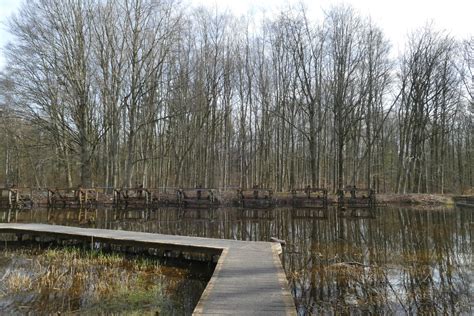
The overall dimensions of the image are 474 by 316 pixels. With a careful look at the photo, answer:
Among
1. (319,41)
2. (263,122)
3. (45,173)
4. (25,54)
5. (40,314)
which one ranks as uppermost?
(319,41)

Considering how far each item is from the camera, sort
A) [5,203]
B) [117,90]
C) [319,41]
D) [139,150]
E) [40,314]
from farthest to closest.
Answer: [139,150] → [319,41] → [117,90] → [5,203] → [40,314]

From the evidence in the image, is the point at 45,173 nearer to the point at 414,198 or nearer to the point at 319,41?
the point at 319,41

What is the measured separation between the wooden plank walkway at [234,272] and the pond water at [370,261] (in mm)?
638

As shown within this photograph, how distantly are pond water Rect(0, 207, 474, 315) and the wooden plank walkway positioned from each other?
25.1 inches

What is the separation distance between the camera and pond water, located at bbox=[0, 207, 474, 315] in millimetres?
6352

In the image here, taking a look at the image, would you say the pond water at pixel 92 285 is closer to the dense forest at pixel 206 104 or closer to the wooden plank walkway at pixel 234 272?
the wooden plank walkway at pixel 234 272

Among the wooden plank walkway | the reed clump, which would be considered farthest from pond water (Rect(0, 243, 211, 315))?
the wooden plank walkway

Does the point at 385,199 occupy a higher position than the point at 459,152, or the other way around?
the point at 459,152

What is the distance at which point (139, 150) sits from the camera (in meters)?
36.1

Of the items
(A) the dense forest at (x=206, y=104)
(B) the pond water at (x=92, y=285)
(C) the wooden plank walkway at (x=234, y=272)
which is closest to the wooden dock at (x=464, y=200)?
(A) the dense forest at (x=206, y=104)

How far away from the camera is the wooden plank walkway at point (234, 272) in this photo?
16.3ft

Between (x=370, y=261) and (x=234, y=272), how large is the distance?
13.6ft

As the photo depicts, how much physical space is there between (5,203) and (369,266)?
1011 inches

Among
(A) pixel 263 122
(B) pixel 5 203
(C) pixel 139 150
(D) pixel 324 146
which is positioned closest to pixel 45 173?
(C) pixel 139 150
